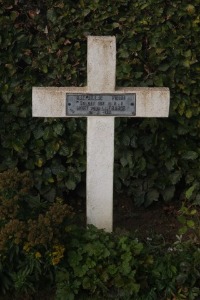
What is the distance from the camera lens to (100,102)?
4883 millimetres

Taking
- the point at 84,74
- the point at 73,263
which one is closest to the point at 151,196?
the point at 84,74

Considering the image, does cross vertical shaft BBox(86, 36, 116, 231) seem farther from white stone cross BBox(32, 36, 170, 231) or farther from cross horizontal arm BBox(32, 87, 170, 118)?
cross horizontal arm BBox(32, 87, 170, 118)

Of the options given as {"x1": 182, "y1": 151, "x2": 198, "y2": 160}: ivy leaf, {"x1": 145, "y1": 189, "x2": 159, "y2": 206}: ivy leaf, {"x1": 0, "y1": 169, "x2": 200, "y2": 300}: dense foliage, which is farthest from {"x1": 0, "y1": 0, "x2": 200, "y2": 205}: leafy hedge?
{"x1": 0, "y1": 169, "x2": 200, "y2": 300}: dense foliage

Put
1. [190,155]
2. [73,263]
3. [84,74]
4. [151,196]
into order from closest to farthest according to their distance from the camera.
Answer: [73,263] < [84,74] < [190,155] < [151,196]

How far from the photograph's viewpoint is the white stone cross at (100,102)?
4805 mm

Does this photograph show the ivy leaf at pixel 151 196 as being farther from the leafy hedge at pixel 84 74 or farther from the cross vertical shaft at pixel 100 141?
the cross vertical shaft at pixel 100 141

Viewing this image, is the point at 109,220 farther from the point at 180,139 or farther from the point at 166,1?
the point at 166,1

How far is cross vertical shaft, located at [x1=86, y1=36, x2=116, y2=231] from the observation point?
15.7 feet

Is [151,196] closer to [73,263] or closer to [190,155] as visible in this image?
[190,155]

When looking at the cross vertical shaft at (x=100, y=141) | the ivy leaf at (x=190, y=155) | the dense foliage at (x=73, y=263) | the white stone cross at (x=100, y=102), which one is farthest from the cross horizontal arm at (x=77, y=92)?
the ivy leaf at (x=190, y=155)

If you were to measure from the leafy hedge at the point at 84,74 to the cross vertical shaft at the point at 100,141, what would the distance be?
569 millimetres

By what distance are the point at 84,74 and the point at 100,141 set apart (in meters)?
0.74

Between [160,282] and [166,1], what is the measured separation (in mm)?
2126

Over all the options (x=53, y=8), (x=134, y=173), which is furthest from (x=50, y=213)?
(x=53, y=8)
